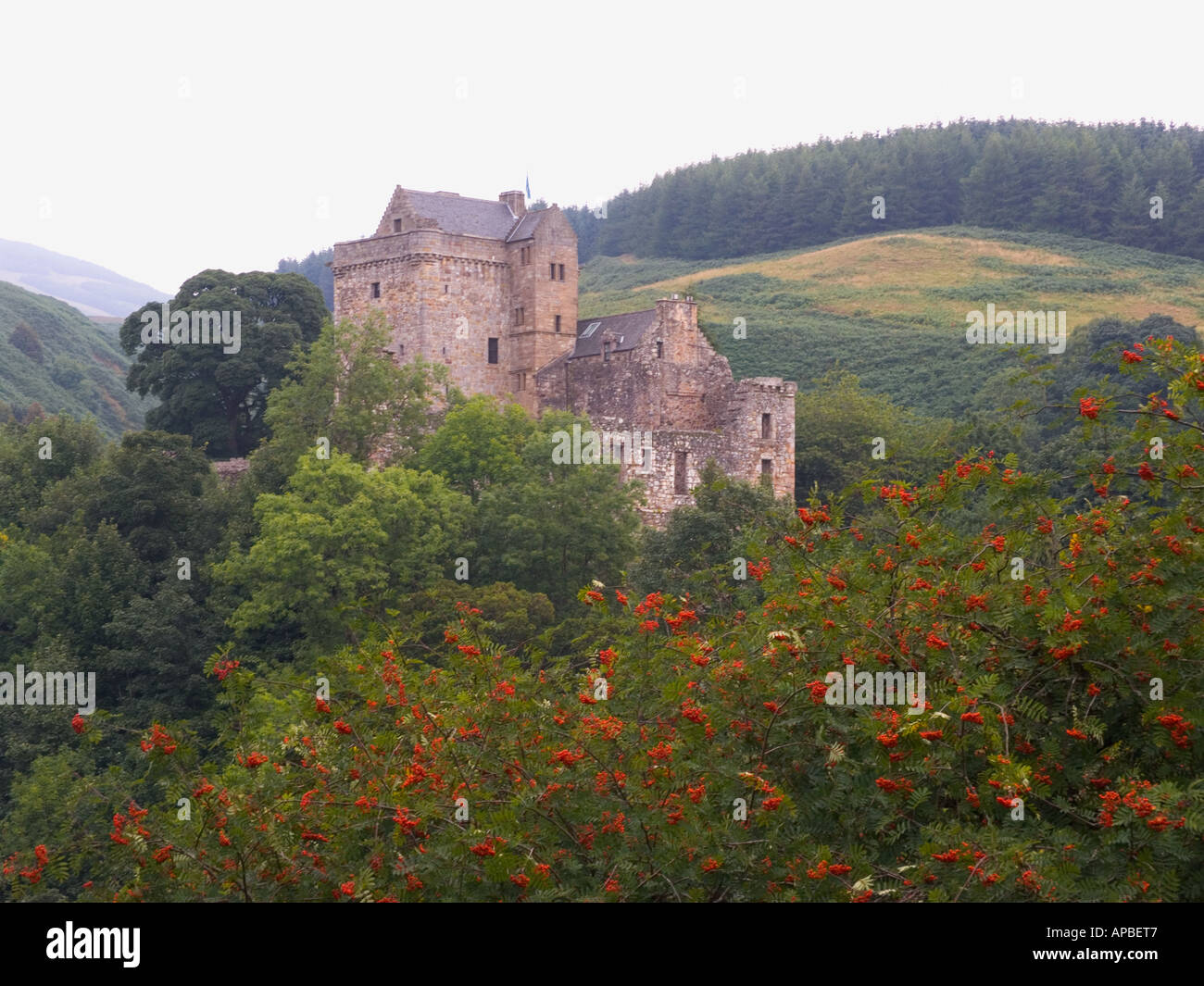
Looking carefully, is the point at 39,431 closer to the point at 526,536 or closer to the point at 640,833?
the point at 526,536

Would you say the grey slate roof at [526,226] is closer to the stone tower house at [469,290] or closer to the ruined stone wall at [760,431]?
→ the stone tower house at [469,290]

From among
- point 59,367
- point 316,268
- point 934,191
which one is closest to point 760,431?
point 59,367

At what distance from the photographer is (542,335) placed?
185ft

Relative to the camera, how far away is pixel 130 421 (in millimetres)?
106188

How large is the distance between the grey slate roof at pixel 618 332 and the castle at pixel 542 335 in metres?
0.07

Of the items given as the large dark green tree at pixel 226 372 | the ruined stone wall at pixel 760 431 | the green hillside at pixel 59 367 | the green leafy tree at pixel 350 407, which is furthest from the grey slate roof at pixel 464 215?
the green hillside at pixel 59 367

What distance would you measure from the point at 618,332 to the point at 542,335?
9.97ft

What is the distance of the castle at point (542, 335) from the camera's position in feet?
169

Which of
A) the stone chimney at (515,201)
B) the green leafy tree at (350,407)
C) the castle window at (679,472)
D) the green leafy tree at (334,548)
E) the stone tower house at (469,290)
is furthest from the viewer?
the stone chimney at (515,201)

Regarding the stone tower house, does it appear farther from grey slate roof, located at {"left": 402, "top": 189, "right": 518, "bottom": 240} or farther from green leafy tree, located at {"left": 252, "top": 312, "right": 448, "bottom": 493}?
green leafy tree, located at {"left": 252, "top": 312, "right": 448, "bottom": 493}

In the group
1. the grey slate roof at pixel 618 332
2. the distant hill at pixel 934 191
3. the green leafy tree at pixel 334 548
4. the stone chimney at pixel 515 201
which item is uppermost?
the distant hill at pixel 934 191

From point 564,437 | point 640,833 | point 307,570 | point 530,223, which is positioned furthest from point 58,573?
point 640,833

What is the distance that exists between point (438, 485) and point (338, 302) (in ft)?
42.4

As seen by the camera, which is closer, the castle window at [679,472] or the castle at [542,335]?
the castle window at [679,472]
